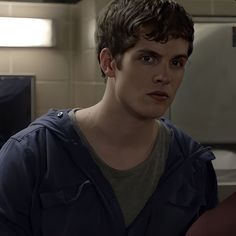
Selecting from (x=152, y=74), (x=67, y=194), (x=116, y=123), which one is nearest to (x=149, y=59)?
(x=152, y=74)

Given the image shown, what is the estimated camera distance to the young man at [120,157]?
942mm

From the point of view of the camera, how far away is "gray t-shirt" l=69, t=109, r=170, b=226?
3.24 ft

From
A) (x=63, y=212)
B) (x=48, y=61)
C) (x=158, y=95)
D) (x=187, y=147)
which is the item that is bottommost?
(x=63, y=212)

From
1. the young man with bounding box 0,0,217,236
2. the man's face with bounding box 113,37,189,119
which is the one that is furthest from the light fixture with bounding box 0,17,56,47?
the man's face with bounding box 113,37,189,119

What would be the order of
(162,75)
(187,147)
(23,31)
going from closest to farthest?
(162,75) → (187,147) → (23,31)

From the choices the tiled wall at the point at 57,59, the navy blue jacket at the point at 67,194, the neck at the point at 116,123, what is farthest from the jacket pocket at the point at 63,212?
the tiled wall at the point at 57,59

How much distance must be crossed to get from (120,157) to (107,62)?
0.18 metres

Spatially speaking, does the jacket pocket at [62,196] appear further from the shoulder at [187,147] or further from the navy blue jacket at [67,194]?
the shoulder at [187,147]

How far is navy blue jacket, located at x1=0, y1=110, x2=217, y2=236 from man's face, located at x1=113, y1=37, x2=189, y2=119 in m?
0.14

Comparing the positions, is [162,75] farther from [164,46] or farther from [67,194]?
[67,194]

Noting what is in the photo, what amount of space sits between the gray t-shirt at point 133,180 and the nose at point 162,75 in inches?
6.8

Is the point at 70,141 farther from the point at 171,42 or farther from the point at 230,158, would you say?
the point at 230,158

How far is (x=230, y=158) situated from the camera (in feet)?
5.20

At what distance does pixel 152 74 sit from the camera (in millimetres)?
941
